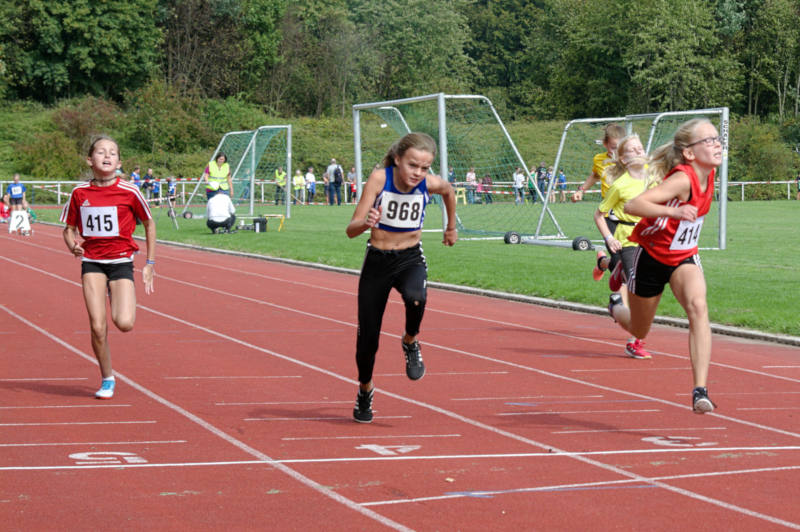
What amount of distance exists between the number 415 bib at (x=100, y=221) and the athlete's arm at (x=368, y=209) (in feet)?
6.96

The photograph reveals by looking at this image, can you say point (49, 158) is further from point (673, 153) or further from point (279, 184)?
point (673, 153)

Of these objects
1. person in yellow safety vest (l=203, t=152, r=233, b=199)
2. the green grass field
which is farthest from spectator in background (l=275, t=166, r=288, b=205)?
person in yellow safety vest (l=203, t=152, r=233, b=199)

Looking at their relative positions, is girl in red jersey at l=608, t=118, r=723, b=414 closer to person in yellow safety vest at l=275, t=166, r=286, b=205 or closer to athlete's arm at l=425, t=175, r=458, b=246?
athlete's arm at l=425, t=175, r=458, b=246

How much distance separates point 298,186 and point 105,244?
1826 inches

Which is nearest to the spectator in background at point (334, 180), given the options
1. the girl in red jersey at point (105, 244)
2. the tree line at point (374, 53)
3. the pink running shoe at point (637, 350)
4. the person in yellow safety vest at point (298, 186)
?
the person in yellow safety vest at point (298, 186)

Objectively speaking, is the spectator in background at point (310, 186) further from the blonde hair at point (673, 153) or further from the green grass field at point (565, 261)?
the blonde hair at point (673, 153)

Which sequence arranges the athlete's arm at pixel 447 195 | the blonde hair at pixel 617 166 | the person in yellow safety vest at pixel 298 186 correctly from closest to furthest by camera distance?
the athlete's arm at pixel 447 195 < the blonde hair at pixel 617 166 < the person in yellow safety vest at pixel 298 186

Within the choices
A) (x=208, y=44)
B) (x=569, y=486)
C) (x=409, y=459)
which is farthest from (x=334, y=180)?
(x=569, y=486)

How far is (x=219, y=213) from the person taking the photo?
29266 millimetres

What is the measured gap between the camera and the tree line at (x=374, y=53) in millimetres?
68500

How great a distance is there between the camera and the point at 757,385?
29.6ft

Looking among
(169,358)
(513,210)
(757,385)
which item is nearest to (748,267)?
(757,385)

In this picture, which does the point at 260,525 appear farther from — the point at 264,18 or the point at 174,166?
the point at 264,18

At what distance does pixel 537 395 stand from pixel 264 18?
2856 inches
